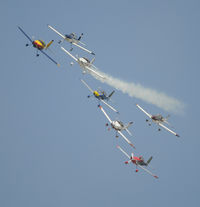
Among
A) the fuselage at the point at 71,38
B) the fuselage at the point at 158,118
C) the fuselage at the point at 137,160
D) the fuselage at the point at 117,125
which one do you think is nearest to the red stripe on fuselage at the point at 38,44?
the fuselage at the point at 71,38

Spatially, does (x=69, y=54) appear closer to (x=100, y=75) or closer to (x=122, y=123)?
(x=100, y=75)

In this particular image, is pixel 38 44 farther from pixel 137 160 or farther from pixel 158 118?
pixel 158 118

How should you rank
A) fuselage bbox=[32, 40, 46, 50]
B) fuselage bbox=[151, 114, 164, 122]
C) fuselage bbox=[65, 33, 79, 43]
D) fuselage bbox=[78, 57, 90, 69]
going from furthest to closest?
fuselage bbox=[65, 33, 79, 43] → fuselage bbox=[151, 114, 164, 122] → fuselage bbox=[78, 57, 90, 69] → fuselage bbox=[32, 40, 46, 50]

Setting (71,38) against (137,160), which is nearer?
(137,160)

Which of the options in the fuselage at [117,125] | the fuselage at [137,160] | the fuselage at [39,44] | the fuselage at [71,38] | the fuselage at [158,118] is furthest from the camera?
the fuselage at [71,38]

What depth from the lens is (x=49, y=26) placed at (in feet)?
388

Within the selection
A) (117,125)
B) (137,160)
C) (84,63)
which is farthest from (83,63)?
(137,160)

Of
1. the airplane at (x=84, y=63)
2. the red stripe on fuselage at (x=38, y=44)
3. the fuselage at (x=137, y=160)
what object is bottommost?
the fuselage at (x=137, y=160)

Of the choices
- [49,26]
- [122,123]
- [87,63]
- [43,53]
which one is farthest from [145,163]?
[49,26]

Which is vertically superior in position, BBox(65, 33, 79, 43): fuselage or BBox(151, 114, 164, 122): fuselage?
BBox(65, 33, 79, 43): fuselage

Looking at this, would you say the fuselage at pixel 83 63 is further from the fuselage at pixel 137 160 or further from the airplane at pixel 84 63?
the fuselage at pixel 137 160

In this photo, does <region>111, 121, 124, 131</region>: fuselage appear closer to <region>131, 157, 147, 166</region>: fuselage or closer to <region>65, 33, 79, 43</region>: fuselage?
<region>131, 157, 147, 166</region>: fuselage

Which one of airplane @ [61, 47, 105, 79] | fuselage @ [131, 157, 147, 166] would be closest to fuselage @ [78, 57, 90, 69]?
airplane @ [61, 47, 105, 79]

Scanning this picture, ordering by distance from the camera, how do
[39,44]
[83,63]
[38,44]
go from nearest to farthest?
[38,44]
[39,44]
[83,63]
